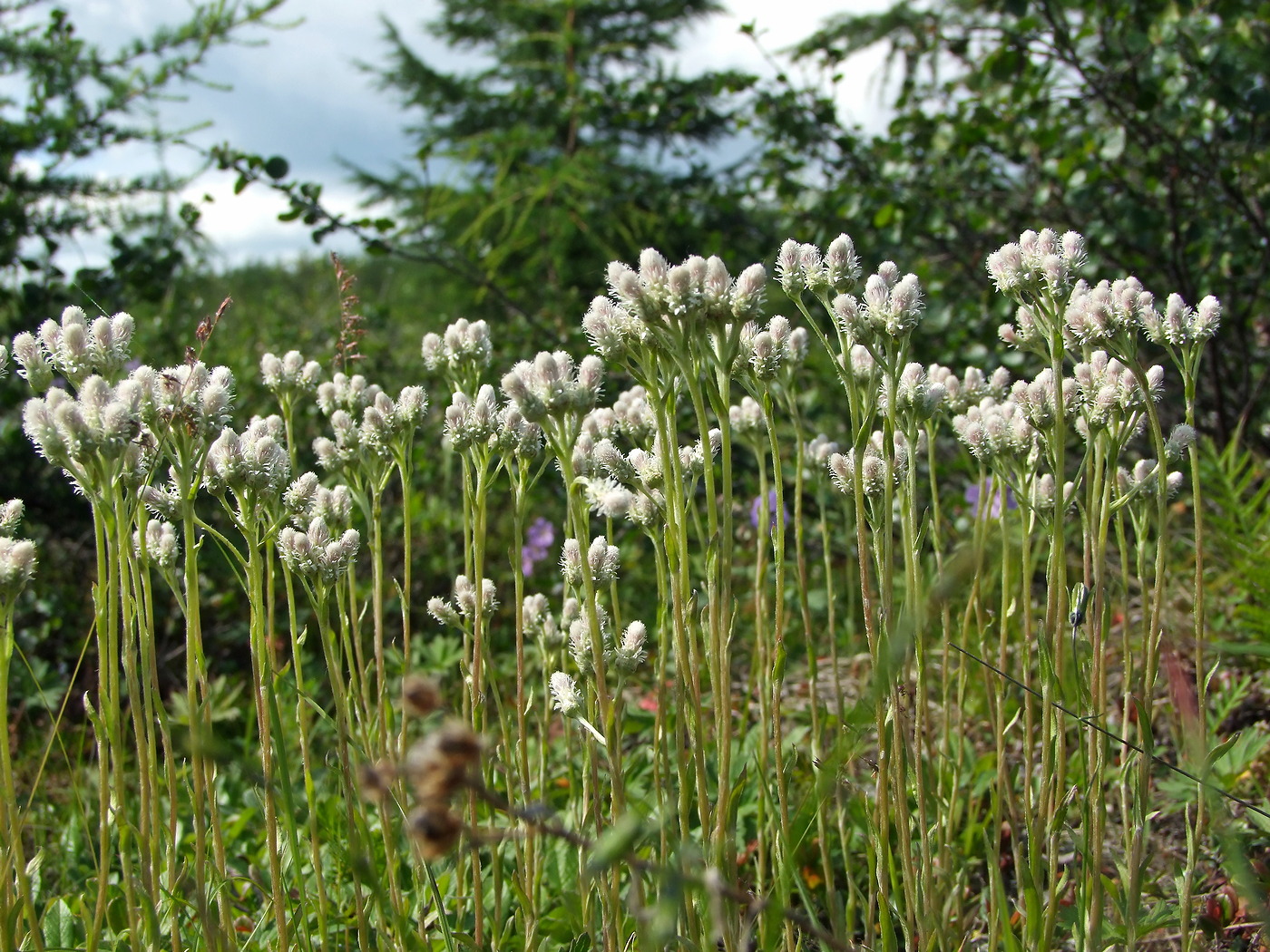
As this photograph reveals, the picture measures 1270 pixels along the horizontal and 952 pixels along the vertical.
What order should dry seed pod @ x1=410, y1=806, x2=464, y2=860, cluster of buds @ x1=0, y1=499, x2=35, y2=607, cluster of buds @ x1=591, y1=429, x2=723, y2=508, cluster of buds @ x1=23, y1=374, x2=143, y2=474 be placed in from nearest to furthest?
1. dry seed pod @ x1=410, y1=806, x2=464, y2=860
2. cluster of buds @ x1=23, y1=374, x2=143, y2=474
3. cluster of buds @ x1=0, y1=499, x2=35, y2=607
4. cluster of buds @ x1=591, y1=429, x2=723, y2=508

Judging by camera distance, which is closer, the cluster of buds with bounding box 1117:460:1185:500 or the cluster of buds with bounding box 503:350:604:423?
the cluster of buds with bounding box 503:350:604:423

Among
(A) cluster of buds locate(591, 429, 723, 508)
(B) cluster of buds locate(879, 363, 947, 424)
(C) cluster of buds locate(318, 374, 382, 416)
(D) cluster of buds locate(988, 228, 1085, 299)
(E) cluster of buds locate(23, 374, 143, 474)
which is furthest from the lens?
(C) cluster of buds locate(318, 374, 382, 416)

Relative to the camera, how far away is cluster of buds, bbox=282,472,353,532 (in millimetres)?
1645

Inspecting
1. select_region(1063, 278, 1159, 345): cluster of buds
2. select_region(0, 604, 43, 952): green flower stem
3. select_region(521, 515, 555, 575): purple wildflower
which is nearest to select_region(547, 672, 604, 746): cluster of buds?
select_region(0, 604, 43, 952): green flower stem

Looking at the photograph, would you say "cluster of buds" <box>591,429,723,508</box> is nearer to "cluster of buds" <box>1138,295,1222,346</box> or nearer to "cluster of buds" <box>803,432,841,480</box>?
"cluster of buds" <box>803,432,841,480</box>

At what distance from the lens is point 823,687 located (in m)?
3.29

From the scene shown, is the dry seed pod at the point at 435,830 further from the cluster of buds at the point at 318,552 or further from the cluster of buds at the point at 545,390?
the cluster of buds at the point at 318,552

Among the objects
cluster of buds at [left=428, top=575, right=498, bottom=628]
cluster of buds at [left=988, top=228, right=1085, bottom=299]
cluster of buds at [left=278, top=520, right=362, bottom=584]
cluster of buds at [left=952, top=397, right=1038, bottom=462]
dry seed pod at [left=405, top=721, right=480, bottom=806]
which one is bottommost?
cluster of buds at [left=428, top=575, right=498, bottom=628]

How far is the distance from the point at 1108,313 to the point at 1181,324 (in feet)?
0.68

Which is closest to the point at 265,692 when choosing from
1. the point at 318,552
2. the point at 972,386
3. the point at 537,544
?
the point at 318,552

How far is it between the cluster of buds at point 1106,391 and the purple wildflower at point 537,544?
2998 mm

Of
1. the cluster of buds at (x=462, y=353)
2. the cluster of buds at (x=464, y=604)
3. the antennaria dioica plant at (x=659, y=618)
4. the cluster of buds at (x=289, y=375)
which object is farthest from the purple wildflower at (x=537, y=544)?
the cluster of buds at (x=464, y=604)

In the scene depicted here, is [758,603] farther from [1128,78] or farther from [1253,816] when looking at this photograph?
[1128,78]

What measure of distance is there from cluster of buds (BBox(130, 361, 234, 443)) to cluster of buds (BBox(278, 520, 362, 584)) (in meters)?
0.24
